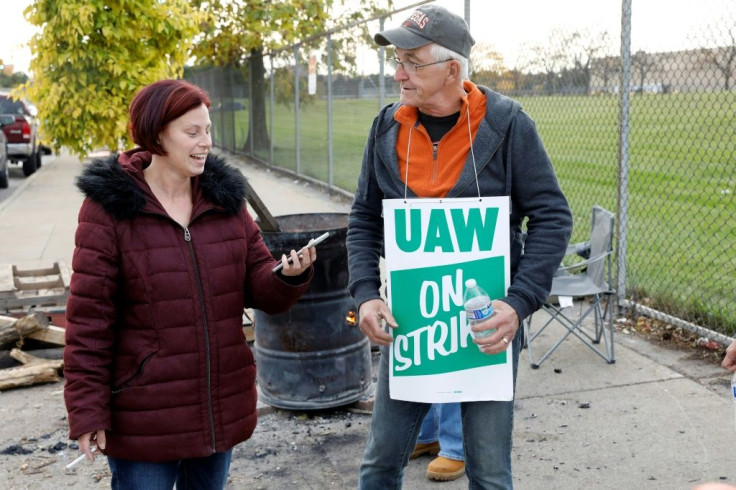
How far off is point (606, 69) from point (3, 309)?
16.4 feet

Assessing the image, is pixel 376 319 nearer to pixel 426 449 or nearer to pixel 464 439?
pixel 464 439

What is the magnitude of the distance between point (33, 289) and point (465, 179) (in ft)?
17.2

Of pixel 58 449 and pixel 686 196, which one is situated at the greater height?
pixel 686 196

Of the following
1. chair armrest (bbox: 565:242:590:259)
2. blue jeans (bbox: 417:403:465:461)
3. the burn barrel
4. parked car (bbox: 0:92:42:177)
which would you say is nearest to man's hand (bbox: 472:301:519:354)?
blue jeans (bbox: 417:403:465:461)

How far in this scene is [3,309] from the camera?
21.9 ft

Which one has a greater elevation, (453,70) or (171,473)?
(453,70)

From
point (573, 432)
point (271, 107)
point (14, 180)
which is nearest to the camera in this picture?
point (573, 432)

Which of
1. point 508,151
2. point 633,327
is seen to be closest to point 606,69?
point 633,327

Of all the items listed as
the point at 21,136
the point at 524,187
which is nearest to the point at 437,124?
the point at 524,187

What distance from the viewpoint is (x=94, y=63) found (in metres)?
7.23

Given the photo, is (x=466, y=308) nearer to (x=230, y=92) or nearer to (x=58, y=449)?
(x=58, y=449)

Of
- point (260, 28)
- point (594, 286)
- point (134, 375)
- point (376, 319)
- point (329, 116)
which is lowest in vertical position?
point (594, 286)

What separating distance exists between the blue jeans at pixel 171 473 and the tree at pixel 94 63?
16.2ft

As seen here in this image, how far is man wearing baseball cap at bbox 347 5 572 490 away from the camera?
2.71 meters
